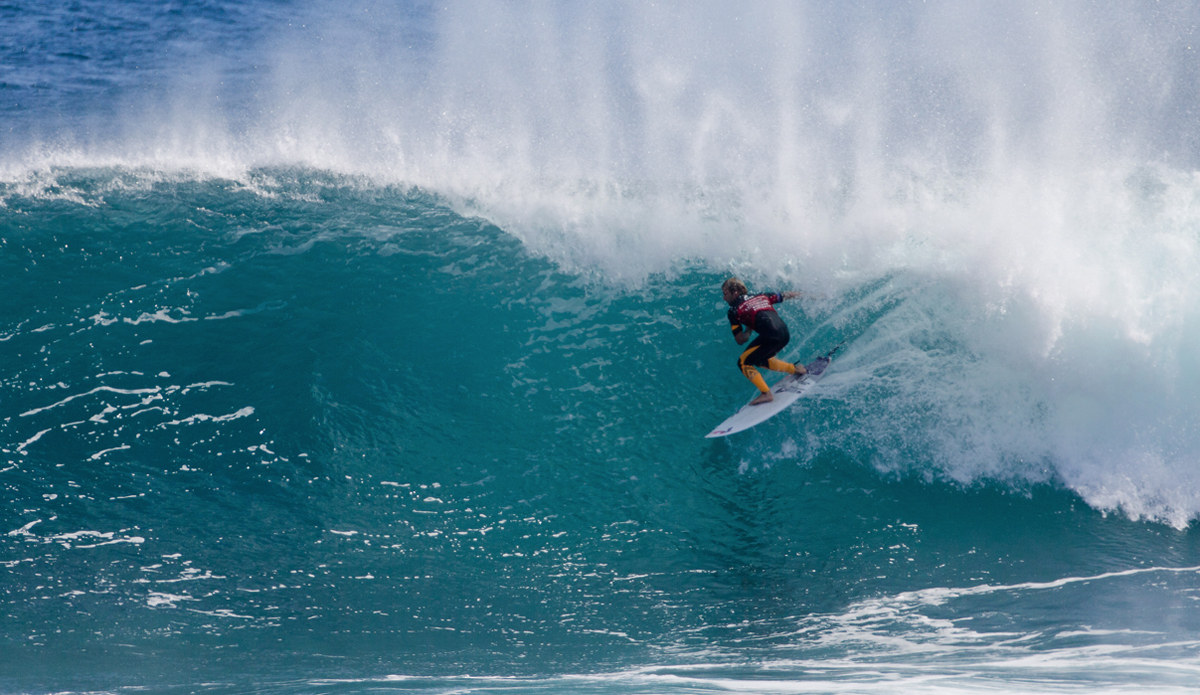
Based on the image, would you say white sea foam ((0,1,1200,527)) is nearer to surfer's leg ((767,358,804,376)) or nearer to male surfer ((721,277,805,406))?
surfer's leg ((767,358,804,376))

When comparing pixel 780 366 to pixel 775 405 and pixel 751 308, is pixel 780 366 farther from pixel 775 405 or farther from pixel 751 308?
pixel 751 308

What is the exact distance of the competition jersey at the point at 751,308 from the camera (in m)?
6.96

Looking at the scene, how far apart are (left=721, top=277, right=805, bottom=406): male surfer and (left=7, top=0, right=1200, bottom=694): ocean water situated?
65 cm

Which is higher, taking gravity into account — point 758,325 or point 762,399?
point 758,325

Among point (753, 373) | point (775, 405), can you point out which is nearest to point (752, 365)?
point (753, 373)

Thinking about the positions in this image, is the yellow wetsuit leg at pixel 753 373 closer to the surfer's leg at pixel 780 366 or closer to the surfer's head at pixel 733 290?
the surfer's leg at pixel 780 366

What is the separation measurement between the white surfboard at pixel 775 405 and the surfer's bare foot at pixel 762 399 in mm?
28

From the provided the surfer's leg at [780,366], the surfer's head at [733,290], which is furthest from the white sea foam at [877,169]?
the surfer's head at [733,290]

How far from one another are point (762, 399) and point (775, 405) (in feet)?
0.45

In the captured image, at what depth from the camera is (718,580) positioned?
21.0 ft

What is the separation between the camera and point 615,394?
26.7 ft

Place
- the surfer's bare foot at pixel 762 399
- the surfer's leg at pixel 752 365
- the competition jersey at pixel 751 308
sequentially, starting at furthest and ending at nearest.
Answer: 1. the surfer's bare foot at pixel 762 399
2. the surfer's leg at pixel 752 365
3. the competition jersey at pixel 751 308

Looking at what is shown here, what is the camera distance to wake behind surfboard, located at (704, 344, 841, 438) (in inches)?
290

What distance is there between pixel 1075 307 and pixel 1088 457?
1615mm
